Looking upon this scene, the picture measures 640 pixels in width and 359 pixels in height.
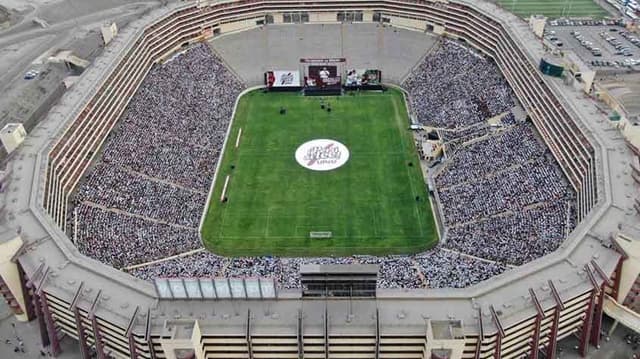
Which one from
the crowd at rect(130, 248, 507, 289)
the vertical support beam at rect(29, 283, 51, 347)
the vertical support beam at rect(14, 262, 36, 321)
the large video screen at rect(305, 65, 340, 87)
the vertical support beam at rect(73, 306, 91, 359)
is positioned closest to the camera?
the vertical support beam at rect(73, 306, 91, 359)

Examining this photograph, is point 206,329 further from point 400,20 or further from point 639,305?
point 400,20

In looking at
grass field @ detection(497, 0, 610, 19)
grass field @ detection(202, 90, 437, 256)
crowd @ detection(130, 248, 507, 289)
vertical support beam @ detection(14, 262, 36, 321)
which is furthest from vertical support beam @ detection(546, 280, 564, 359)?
grass field @ detection(497, 0, 610, 19)

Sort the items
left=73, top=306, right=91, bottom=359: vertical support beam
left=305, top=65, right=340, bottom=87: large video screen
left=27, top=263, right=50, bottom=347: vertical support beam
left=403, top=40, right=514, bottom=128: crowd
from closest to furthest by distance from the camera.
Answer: left=73, top=306, right=91, bottom=359: vertical support beam, left=27, top=263, right=50, bottom=347: vertical support beam, left=403, top=40, right=514, bottom=128: crowd, left=305, top=65, right=340, bottom=87: large video screen

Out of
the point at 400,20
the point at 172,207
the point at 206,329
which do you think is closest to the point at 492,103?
the point at 400,20

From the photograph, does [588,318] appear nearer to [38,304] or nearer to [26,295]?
[38,304]

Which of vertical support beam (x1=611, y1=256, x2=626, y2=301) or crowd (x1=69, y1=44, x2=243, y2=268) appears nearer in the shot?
vertical support beam (x1=611, y1=256, x2=626, y2=301)

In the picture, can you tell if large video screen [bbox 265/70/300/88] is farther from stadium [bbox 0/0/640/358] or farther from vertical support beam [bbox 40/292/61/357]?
vertical support beam [bbox 40/292/61/357]

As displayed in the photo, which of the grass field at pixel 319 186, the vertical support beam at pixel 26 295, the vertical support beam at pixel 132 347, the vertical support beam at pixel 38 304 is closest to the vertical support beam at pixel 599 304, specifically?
the grass field at pixel 319 186

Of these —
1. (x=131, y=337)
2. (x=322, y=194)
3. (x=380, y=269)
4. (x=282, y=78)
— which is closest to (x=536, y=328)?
(x=380, y=269)
